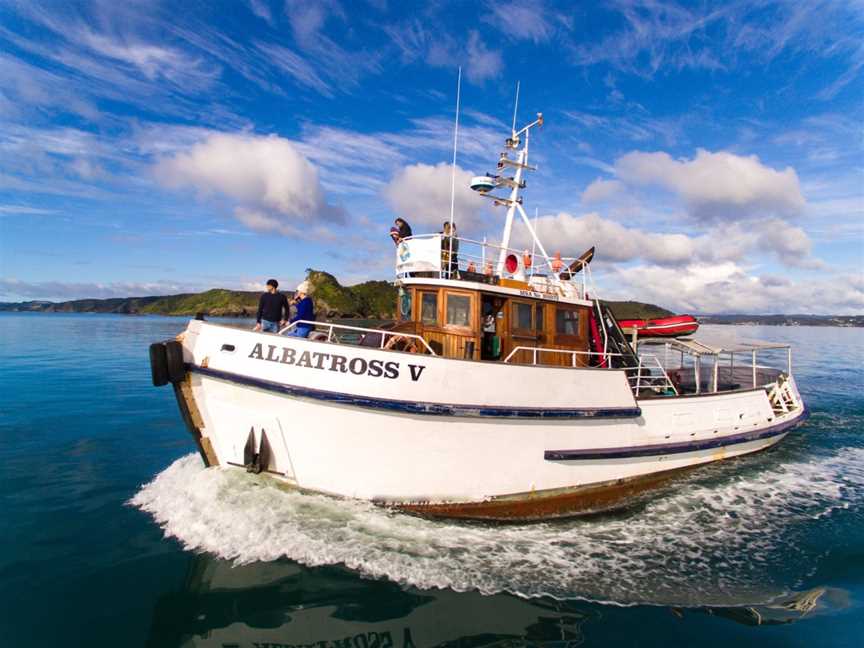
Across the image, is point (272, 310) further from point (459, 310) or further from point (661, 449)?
point (661, 449)

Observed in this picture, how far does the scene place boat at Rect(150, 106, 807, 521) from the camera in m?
6.96

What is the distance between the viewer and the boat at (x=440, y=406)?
696 cm

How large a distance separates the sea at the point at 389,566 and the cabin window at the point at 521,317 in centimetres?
352

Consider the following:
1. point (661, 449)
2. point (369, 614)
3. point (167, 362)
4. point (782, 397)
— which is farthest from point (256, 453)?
point (782, 397)

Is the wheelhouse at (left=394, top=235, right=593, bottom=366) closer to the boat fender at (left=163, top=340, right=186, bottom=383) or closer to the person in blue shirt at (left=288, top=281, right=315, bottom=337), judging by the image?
the person in blue shirt at (left=288, top=281, right=315, bottom=337)

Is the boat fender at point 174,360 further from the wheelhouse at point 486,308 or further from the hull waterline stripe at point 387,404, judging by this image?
the wheelhouse at point 486,308

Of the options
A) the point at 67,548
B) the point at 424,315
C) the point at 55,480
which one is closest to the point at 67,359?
the point at 55,480

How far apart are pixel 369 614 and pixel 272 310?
191 inches

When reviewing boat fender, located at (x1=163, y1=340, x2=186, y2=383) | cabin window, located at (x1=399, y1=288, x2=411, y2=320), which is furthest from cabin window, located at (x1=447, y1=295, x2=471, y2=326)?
boat fender, located at (x1=163, y1=340, x2=186, y2=383)

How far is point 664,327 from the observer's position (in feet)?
37.0

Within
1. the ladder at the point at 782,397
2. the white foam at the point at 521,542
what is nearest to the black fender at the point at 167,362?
the white foam at the point at 521,542

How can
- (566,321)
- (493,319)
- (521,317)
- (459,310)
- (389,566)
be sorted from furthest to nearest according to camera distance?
(566,321), (521,317), (493,319), (459,310), (389,566)

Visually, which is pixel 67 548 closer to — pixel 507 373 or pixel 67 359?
pixel 507 373

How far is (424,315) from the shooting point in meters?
8.57
